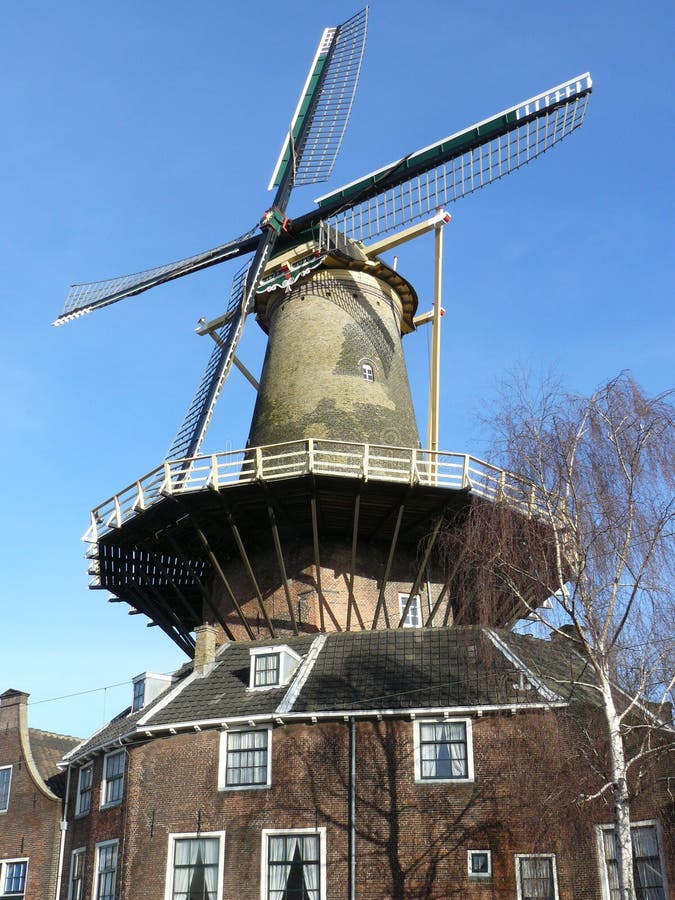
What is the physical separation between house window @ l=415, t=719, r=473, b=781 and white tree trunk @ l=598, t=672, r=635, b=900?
415 centimetres

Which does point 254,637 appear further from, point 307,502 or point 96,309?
point 96,309

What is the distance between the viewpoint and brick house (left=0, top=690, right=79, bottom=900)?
73.1 ft

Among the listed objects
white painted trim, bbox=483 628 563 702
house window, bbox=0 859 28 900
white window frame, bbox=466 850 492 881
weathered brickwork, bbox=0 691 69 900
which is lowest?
house window, bbox=0 859 28 900

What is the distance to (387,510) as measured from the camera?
20562 millimetres

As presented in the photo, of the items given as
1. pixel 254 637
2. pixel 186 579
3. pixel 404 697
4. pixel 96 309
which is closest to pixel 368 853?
pixel 404 697

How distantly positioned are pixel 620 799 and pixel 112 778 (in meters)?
11.4

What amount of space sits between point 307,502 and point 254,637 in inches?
132

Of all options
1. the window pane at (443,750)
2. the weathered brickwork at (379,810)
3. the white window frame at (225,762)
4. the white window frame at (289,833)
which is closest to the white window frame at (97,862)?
the weathered brickwork at (379,810)

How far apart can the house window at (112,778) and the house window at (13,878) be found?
14.8ft

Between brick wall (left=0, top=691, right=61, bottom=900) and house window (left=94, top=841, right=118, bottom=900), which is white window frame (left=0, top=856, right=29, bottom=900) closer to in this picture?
brick wall (left=0, top=691, right=61, bottom=900)

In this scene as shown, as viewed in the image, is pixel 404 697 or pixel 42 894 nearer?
pixel 404 697

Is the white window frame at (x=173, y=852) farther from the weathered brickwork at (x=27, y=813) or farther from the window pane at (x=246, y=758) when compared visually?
the weathered brickwork at (x=27, y=813)

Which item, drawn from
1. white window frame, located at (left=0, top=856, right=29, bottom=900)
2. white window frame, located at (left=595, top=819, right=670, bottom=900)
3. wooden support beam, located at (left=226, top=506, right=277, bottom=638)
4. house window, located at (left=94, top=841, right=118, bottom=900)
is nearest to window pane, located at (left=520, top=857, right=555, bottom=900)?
white window frame, located at (left=595, top=819, right=670, bottom=900)

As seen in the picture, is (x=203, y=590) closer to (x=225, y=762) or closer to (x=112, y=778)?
(x=112, y=778)
